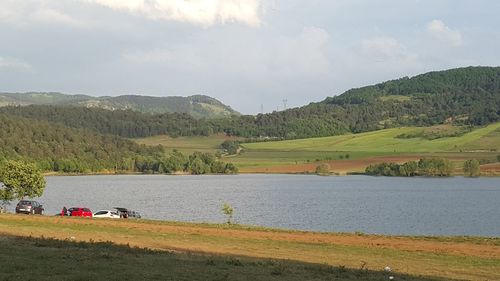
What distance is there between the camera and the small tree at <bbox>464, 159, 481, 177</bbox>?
573 feet

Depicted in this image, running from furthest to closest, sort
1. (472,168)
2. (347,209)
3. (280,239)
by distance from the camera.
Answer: (472,168) < (347,209) < (280,239)

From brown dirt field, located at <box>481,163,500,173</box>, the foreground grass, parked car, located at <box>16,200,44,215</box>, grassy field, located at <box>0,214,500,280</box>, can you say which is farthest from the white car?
brown dirt field, located at <box>481,163,500,173</box>

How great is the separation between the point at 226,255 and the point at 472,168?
527 feet

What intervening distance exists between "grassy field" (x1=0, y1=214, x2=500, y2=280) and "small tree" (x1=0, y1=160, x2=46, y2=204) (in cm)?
2446

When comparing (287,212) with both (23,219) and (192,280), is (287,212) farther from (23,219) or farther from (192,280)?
(192,280)

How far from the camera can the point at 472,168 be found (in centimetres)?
17550

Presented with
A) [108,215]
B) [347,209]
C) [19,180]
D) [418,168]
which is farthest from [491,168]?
[108,215]

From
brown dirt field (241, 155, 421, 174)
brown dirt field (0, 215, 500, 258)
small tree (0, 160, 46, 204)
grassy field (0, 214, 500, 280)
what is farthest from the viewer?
brown dirt field (241, 155, 421, 174)

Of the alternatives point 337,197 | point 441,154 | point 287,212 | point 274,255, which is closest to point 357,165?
point 441,154

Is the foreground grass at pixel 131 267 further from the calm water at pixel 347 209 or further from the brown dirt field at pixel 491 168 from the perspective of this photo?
the brown dirt field at pixel 491 168

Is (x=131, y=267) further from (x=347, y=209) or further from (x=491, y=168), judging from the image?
(x=491, y=168)

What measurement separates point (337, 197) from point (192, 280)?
325 ft

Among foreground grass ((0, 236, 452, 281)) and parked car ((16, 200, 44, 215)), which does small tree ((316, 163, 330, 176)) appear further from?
foreground grass ((0, 236, 452, 281))

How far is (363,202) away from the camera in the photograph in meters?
102
